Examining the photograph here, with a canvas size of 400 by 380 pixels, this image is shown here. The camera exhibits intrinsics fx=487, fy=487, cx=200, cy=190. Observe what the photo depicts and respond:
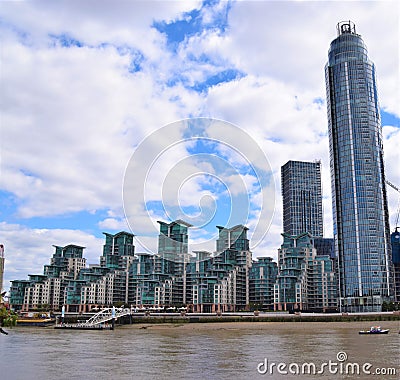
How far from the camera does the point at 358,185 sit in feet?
586

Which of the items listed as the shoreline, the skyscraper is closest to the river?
the shoreline

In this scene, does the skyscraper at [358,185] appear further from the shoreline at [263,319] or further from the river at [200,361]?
the river at [200,361]

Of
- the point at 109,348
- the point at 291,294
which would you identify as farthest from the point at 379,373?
the point at 291,294

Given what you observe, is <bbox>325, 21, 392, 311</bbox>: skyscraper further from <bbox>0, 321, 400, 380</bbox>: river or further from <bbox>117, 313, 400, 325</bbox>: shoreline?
<bbox>0, 321, 400, 380</bbox>: river

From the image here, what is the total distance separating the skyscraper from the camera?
17425cm

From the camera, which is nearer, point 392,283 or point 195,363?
point 195,363

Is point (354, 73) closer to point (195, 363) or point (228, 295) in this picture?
point (228, 295)

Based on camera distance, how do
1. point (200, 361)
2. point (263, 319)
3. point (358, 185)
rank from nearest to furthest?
point (200, 361), point (263, 319), point (358, 185)

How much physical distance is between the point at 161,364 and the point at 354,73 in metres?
170

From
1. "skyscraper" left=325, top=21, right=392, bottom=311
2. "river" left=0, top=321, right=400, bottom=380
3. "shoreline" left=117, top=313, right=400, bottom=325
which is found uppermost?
"skyscraper" left=325, top=21, right=392, bottom=311

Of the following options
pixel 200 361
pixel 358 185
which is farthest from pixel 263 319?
pixel 200 361

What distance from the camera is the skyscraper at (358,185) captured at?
17425cm

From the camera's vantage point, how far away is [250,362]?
151ft

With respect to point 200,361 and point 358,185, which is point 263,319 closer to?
point 358,185
